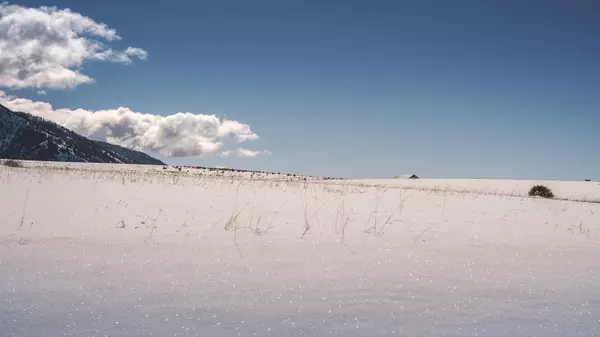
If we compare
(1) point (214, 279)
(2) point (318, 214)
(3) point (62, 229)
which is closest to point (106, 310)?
(1) point (214, 279)

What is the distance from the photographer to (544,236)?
4.99m

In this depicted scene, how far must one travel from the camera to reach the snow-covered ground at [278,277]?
7.04 feet

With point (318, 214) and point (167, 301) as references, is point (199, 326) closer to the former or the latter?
point (167, 301)

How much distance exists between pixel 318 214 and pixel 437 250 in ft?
7.43

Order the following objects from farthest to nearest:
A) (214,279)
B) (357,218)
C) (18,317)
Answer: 1. (357,218)
2. (214,279)
3. (18,317)

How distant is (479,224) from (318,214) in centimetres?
244

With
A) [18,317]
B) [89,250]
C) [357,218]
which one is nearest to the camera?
[18,317]

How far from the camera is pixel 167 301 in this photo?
2.33 m

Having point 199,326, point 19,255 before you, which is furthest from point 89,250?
point 199,326

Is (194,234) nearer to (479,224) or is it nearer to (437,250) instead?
(437,250)

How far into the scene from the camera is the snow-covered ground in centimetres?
214

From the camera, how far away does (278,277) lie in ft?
9.38

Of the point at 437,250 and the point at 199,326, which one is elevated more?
the point at 437,250

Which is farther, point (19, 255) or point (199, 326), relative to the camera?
point (19, 255)
